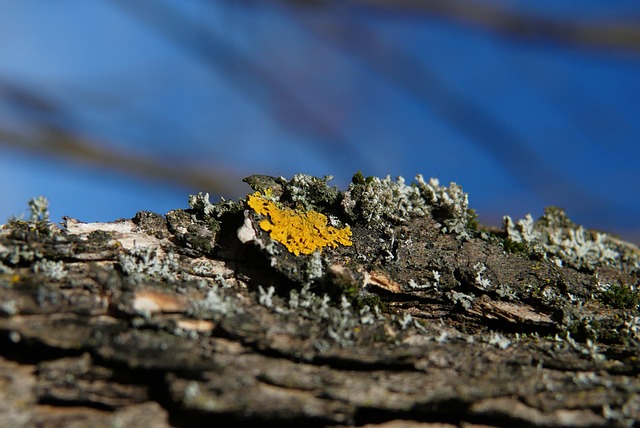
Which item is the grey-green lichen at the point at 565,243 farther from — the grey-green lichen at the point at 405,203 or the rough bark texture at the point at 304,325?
the grey-green lichen at the point at 405,203

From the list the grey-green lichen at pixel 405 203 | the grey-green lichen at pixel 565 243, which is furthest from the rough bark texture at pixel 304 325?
the grey-green lichen at pixel 565 243

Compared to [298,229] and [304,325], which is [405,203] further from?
[304,325]

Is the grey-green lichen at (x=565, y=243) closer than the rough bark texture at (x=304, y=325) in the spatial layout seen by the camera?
No

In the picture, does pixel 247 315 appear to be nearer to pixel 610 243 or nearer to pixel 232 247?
pixel 232 247

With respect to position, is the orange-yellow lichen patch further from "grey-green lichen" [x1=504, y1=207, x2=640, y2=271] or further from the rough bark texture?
"grey-green lichen" [x1=504, y1=207, x2=640, y2=271]

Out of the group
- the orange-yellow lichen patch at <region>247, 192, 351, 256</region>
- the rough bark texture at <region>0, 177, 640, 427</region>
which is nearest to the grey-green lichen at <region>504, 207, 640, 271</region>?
the rough bark texture at <region>0, 177, 640, 427</region>
